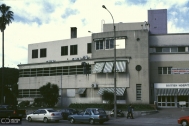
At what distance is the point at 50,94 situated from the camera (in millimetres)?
52688

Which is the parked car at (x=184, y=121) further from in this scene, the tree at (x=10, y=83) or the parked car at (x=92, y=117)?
the tree at (x=10, y=83)

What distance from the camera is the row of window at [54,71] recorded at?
55062mm

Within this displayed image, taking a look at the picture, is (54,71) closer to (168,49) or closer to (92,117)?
(168,49)

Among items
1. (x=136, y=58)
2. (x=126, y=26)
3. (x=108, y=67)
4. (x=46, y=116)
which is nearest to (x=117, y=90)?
(x=108, y=67)

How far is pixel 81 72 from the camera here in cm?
5475

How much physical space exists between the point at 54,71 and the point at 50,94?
6566 mm

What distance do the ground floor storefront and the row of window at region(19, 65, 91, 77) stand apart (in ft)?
39.8

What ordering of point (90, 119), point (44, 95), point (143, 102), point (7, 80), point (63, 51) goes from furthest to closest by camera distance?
point (7, 80), point (63, 51), point (44, 95), point (143, 102), point (90, 119)

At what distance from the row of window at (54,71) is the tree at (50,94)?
431 centimetres

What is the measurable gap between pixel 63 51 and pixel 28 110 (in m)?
13.8

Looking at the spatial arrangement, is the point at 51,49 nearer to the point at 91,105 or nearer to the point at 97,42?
the point at 97,42

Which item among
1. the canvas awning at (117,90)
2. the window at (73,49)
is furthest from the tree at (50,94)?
the window at (73,49)

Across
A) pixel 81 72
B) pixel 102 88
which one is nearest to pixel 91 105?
pixel 102 88

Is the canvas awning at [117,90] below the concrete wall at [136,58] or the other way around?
below
